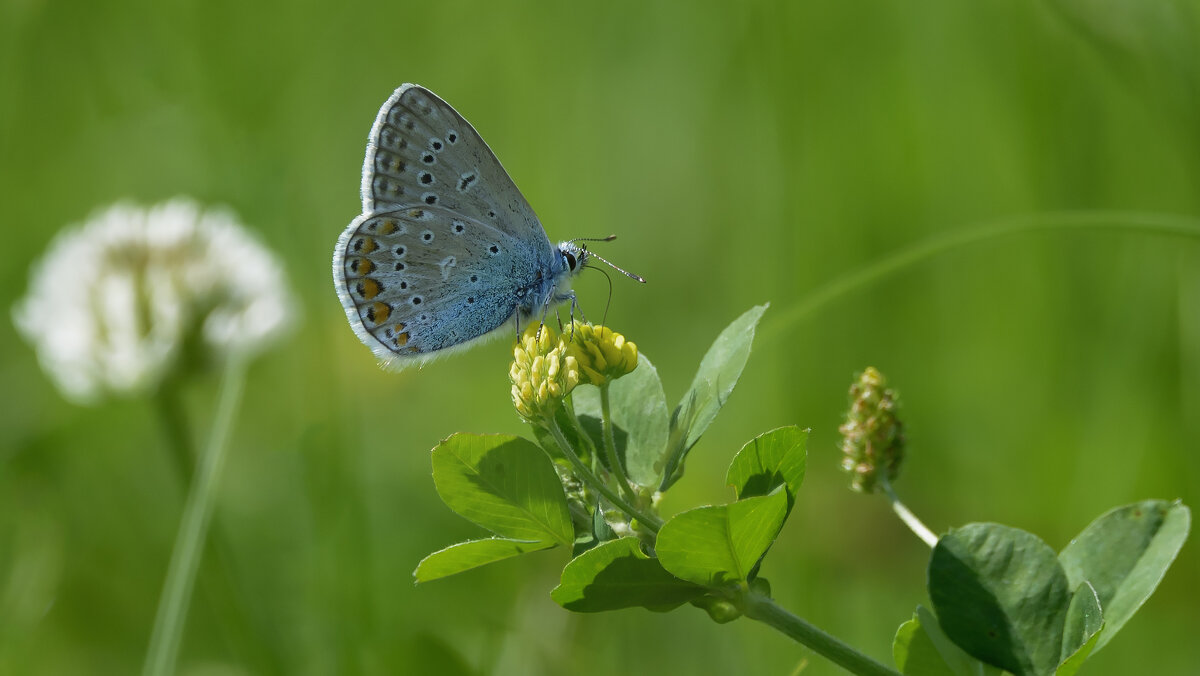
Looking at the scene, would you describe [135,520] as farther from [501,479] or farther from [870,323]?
[501,479]

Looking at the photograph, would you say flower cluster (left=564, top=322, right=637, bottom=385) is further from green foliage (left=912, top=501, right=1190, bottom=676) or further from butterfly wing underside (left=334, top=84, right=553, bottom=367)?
butterfly wing underside (left=334, top=84, right=553, bottom=367)

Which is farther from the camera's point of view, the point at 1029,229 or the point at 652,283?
the point at 652,283

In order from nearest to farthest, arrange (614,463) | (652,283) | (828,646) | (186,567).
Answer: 1. (828,646)
2. (614,463)
3. (186,567)
4. (652,283)

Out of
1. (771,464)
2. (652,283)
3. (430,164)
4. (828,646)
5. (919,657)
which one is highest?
(430,164)

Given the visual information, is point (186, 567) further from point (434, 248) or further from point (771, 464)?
point (771, 464)

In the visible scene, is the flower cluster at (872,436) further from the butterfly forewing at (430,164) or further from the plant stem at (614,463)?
the butterfly forewing at (430,164)

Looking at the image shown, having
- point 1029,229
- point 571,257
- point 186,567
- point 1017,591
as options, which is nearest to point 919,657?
point 1017,591

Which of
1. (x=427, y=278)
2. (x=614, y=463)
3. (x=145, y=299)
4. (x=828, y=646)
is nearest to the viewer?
(x=828, y=646)

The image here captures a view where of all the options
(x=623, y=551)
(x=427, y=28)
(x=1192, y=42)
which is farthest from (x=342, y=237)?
(x=427, y=28)
